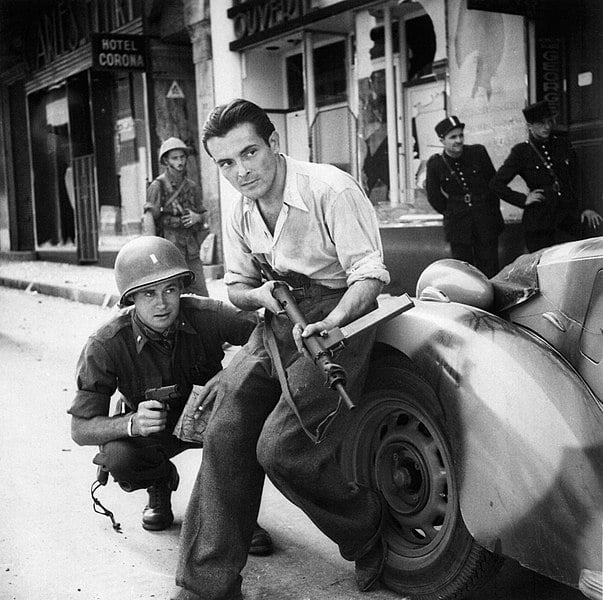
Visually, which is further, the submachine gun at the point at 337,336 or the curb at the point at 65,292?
the curb at the point at 65,292

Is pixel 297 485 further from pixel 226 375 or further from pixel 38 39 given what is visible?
pixel 38 39

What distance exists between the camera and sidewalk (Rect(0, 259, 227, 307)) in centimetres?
1253

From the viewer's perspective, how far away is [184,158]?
296 inches

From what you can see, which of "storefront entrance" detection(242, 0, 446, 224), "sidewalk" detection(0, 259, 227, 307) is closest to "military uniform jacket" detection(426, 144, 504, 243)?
"storefront entrance" detection(242, 0, 446, 224)

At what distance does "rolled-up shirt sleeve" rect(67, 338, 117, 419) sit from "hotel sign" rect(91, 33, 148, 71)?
37.2 ft

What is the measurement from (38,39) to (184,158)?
13011 mm

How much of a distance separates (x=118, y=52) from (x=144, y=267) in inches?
454

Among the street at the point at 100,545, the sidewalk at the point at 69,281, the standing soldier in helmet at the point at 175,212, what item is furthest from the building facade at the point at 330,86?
the street at the point at 100,545

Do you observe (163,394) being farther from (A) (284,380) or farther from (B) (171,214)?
(B) (171,214)

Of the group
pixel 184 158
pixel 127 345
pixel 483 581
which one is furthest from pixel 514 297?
pixel 184 158

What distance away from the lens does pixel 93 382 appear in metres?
3.53

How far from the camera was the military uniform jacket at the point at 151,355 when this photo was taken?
3551mm

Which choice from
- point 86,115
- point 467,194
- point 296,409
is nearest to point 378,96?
point 467,194

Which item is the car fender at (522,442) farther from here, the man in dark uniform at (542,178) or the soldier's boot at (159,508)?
the man in dark uniform at (542,178)
